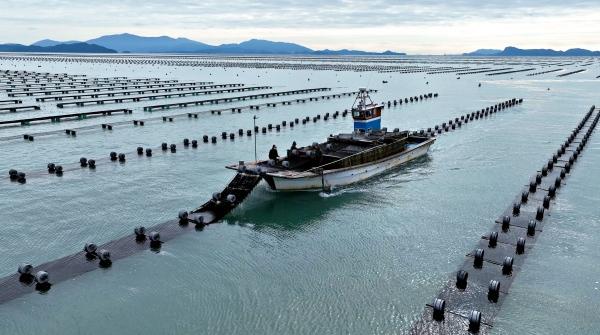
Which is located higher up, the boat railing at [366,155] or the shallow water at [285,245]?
the boat railing at [366,155]

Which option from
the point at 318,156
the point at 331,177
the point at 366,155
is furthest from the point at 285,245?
the point at 366,155

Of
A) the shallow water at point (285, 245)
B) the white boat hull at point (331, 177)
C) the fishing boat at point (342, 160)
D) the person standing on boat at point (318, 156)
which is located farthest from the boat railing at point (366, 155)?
the shallow water at point (285, 245)

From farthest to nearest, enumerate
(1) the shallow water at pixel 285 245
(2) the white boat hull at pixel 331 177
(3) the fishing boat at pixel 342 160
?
(3) the fishing boat at pixel 342 160, (2) the white boat hull at pixel 331 177, (1) the shallow water at pixel 285 245

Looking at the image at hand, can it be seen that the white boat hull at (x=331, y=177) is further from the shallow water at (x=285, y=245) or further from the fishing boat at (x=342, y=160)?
the shallow water at (x=285, y=245)

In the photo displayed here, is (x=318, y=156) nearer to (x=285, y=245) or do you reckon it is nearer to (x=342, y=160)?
(x=342, y=160)

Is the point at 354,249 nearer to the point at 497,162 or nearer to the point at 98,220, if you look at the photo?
the point at 98,220

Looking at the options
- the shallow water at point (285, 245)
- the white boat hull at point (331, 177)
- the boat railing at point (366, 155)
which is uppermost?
the boat railing at point (366, 155)

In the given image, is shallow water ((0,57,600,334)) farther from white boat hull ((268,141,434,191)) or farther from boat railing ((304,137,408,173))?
boat railing ((304,137,408,173))

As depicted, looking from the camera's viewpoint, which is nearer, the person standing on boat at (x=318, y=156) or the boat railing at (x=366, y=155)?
the boat railing at (x=366, y=155)

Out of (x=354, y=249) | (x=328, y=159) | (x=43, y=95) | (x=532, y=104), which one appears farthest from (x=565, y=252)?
(x=43, y=95)
